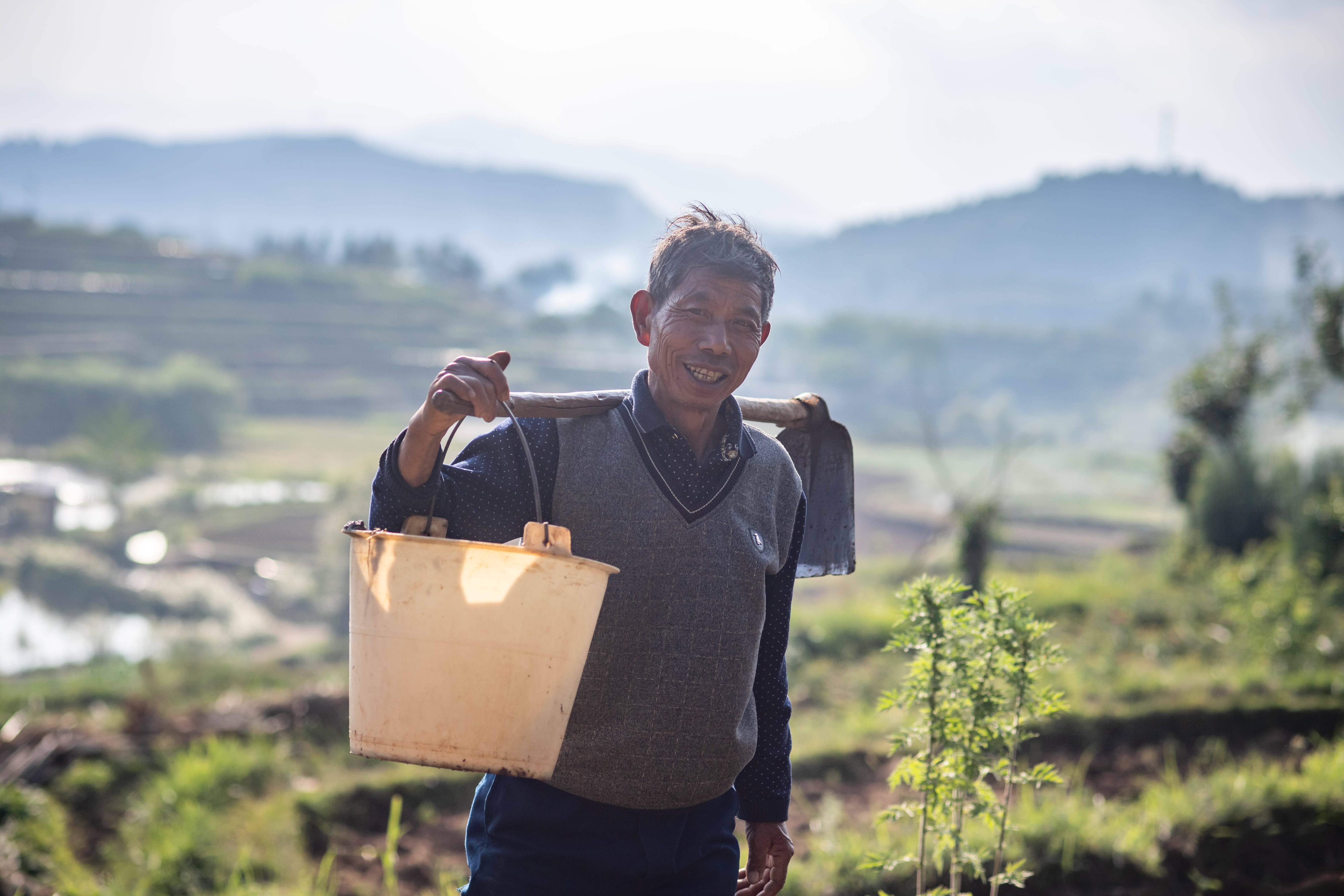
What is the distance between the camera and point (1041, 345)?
98.6 meters

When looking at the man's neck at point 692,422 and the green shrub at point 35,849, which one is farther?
the green shrub at point 35,849

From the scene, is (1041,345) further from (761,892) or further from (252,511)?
(761,892)

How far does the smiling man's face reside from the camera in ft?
5.12

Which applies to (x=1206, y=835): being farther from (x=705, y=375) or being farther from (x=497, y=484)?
(x=497, y=484)

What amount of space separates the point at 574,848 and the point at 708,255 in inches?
35.3

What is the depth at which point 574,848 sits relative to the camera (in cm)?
145

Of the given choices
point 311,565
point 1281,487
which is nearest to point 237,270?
point 311,565

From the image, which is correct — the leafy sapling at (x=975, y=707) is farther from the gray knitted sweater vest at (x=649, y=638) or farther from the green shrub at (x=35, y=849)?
the green shrub at (x=35, y=849)

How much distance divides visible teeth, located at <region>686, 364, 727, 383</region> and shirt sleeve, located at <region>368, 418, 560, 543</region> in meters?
0.22

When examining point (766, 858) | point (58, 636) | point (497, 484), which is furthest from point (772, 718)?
point (58, 636)

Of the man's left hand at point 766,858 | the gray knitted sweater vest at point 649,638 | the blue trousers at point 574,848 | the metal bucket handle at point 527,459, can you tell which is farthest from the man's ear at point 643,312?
the man's left hand at point 766,858

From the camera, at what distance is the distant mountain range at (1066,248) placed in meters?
141

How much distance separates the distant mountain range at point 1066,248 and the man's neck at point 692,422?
137m

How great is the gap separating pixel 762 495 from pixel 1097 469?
7162cm
